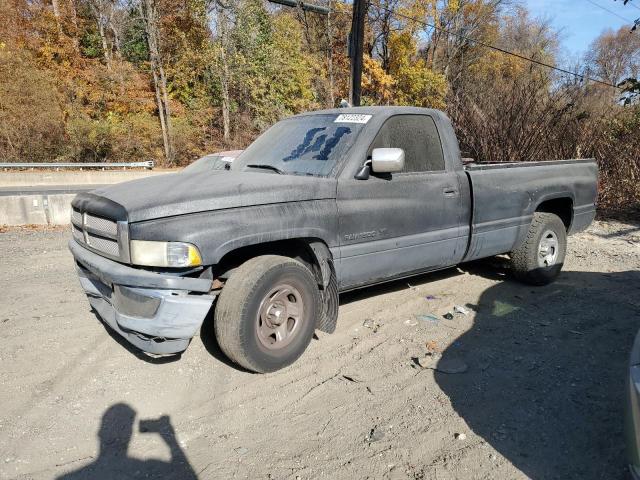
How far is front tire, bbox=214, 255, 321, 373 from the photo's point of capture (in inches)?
129

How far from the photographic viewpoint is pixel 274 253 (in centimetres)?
373

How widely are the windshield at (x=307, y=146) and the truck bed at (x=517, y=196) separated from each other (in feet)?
4.49

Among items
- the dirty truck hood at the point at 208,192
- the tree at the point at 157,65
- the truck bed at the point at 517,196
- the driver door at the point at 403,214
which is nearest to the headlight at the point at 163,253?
the dirty truck hood at the point at 208,192

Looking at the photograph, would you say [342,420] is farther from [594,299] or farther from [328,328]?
[594,299]

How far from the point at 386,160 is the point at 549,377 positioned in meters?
1.96

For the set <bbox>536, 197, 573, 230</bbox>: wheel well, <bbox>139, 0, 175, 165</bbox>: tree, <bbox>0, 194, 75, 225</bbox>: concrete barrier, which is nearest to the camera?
<bbox>536, 197, 573, 230</bbox>: wheel well

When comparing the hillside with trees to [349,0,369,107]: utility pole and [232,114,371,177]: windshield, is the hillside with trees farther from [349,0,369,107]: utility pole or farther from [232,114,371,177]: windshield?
[232,114,371,177]: windshield

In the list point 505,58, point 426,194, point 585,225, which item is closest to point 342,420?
point 426,194

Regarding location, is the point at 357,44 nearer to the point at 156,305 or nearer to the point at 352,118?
the point at 352,118

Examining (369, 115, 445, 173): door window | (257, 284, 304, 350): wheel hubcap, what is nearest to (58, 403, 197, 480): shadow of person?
(257, 284, 304, 350): wheel hubcap

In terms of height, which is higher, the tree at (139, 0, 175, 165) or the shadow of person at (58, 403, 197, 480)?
the tree at (139, 0, 175, 165)

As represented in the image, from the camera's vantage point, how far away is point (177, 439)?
112 inches

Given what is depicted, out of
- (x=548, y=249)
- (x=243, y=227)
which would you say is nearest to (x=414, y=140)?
(x=243, y=227)

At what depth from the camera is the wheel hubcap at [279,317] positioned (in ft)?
11.3
